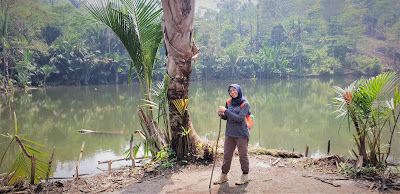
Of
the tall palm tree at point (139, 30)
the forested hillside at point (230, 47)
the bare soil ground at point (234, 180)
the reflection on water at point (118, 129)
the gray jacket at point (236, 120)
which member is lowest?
the reflection on water at point (118, 129)

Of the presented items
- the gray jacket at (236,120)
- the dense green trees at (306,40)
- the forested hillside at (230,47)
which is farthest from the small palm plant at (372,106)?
the dense green trees at (306,40)

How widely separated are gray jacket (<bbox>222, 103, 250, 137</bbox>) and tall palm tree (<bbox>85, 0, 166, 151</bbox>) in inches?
72.7

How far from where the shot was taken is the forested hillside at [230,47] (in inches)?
1102

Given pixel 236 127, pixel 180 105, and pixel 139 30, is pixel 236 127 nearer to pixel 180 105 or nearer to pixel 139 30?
pixel 180 105

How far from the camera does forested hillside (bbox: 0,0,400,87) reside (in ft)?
91.8

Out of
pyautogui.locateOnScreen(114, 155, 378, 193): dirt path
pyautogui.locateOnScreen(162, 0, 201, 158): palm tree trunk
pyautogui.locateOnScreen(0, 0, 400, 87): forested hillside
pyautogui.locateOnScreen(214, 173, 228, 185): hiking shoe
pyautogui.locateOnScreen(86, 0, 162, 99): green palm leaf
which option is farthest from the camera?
pyautogui.locateOnScreen(0, 0, 400, 87): forested hillside

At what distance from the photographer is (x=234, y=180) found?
12.8ft

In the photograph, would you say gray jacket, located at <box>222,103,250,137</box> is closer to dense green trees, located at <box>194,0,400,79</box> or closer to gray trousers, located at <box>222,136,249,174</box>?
gray trousers, located at <box>222,136,249,174</box>

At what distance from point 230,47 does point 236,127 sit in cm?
4142

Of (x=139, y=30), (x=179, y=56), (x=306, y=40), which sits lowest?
(x=179, y=56)

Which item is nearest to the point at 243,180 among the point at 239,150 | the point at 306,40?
the point at 239,150

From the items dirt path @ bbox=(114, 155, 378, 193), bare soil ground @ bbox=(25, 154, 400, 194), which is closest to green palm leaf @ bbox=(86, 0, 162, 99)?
bare soil ground @ bbox=(25, 154, 400, 194)

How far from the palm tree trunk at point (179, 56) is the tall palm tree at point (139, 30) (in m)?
0.65

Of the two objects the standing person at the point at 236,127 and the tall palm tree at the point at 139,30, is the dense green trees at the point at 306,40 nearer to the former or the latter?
the tall palm tree at the point at 139,30
